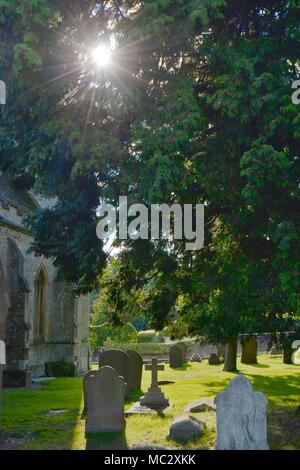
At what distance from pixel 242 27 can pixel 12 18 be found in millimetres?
3890

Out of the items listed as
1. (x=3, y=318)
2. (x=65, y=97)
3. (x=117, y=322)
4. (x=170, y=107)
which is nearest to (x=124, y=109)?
(x=170, y=107)

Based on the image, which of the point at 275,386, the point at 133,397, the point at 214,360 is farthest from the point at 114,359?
the point at 214,360

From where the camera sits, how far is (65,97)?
8.30 meters

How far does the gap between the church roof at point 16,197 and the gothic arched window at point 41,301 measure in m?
2.88

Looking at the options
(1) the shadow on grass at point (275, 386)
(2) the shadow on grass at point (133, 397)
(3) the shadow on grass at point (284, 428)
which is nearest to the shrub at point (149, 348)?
(1) the shadow on grass at point (275, 386)

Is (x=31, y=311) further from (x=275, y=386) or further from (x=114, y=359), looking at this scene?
(x=275, y=386)

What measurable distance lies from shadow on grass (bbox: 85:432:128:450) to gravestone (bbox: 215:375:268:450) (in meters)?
2.18

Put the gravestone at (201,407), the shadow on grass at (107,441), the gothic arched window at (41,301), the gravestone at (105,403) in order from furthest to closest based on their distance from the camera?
the gothic arched window at (41,301) < the gravestone at (201,407) < the gravestone at (105,403) < the shadow on grass at (107,441)

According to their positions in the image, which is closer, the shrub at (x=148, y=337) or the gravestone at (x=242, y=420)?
the gravestone at (x=242, y=420)

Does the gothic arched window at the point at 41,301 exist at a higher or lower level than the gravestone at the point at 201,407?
higher

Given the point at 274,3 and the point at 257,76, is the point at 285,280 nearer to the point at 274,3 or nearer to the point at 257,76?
the point at 257,76

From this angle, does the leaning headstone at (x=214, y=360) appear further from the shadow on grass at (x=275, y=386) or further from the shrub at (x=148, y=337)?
the shrub at (x=148, y=337)

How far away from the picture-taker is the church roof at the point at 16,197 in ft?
63.0
